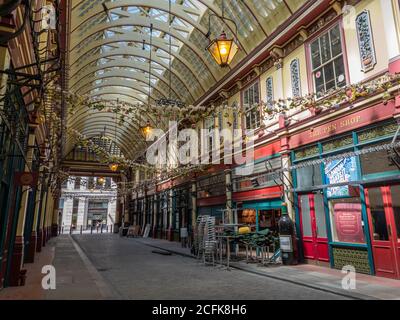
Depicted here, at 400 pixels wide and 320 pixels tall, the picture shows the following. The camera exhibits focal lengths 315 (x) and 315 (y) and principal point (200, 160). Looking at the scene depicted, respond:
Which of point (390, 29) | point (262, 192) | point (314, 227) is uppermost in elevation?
point (390, 29)

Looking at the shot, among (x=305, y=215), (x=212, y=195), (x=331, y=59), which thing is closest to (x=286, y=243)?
(x=305, y=215)

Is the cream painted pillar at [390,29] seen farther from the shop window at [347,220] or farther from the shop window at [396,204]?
the shop window at [347,220]

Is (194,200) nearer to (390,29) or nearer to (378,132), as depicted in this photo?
(378,132)

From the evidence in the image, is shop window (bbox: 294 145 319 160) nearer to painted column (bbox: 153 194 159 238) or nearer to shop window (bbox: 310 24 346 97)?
shop window (bbox: 310 24 346 97)

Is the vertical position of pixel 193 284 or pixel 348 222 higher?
pixel 348 222

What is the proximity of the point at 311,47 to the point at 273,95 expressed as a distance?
234 centimetres

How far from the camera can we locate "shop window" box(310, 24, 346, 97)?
9.77m

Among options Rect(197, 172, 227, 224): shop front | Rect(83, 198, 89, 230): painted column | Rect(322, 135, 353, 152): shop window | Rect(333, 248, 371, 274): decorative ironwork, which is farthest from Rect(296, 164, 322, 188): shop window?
Rect(83, 198, 89, 230): painted column

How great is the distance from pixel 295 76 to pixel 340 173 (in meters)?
4.08

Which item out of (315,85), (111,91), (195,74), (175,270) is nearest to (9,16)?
(175,270)

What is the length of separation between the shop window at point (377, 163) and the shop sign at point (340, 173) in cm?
32

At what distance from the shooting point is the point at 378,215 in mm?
8375

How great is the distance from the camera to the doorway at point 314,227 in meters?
10.1

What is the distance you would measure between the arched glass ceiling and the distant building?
31423mm
